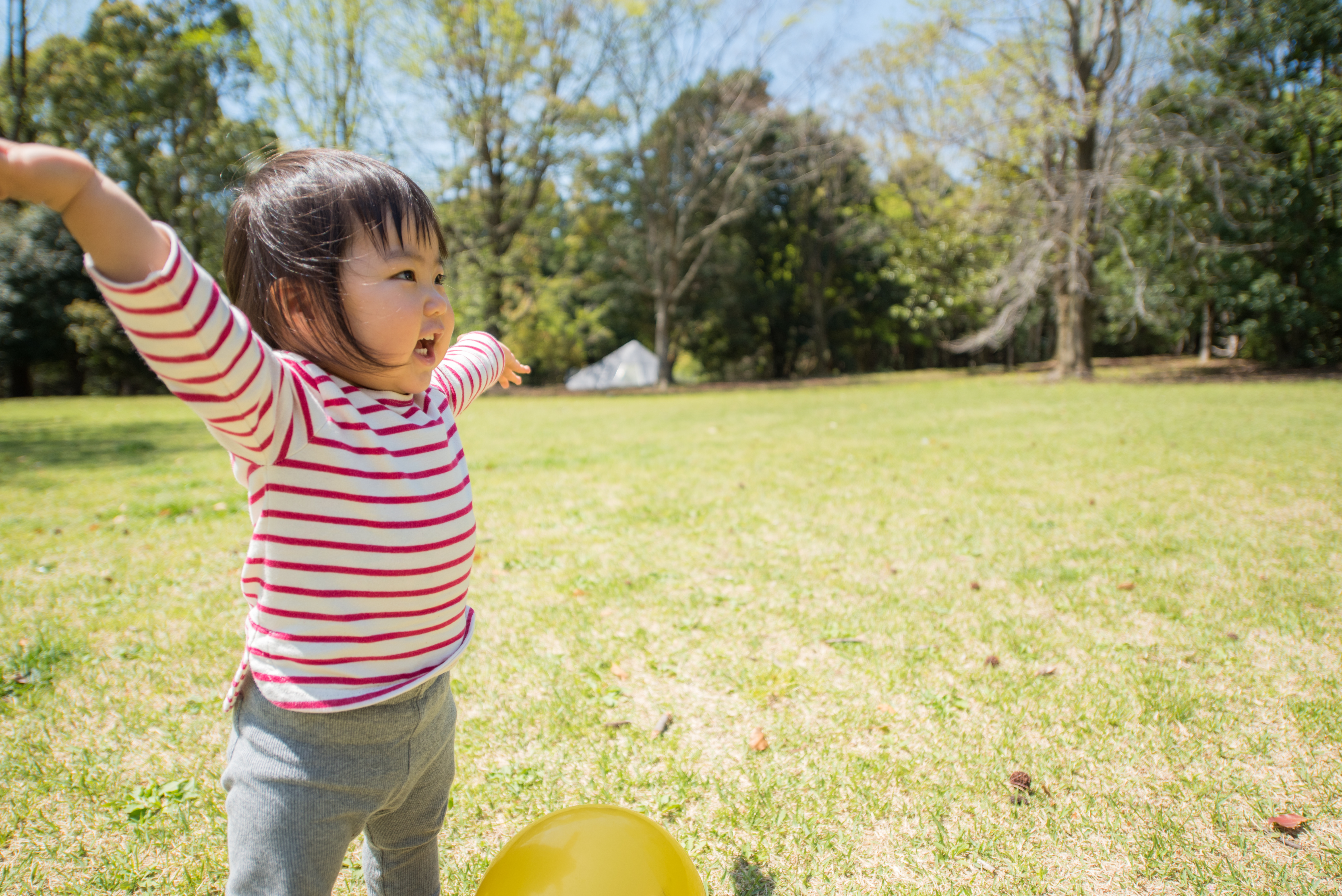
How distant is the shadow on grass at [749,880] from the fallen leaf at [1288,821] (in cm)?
154

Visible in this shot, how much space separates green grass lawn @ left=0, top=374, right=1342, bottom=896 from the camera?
7.20ft

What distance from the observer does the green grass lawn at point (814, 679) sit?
7.20ft

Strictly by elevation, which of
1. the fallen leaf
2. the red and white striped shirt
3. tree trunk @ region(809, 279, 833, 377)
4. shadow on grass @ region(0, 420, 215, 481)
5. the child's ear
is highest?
tree trunk @ region(809, 279, 833, 377)

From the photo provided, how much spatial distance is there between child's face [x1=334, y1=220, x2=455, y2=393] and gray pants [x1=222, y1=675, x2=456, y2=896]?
2.11ft

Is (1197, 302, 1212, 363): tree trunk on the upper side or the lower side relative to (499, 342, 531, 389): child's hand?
upper

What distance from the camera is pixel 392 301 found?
1.37 m

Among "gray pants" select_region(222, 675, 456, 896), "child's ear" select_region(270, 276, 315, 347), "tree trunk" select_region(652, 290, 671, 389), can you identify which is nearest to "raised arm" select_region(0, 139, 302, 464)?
"child's ear" select_region(270, 276, 315, 347)

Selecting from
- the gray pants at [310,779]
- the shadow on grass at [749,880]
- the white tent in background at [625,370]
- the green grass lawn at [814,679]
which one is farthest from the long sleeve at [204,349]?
the white tent in background at [625,370]

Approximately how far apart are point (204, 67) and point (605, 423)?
21.3 m

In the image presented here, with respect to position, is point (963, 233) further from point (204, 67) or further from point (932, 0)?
point (204, 67)

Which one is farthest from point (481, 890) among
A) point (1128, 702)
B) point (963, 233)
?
point (963, 233)

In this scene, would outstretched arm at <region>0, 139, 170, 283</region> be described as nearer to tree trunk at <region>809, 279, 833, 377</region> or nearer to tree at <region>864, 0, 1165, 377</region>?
tree at <region>864, 0, 1165, 377</region>

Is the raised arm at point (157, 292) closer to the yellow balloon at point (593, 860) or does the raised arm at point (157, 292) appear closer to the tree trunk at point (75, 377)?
the yellow balloon at point (593, 860)

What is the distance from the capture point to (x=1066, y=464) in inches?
296
